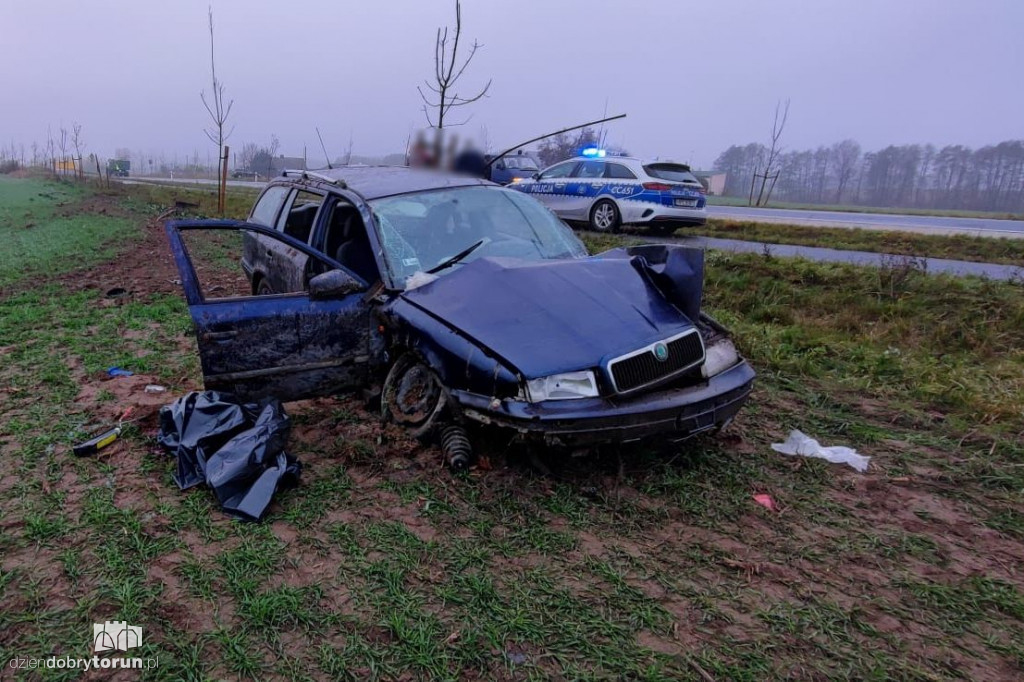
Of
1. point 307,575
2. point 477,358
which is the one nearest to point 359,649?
point 307,575

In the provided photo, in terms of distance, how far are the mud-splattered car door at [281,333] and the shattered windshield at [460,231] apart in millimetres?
374

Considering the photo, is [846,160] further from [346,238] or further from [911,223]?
[346,238]

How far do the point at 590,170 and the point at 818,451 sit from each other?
8.01 meters

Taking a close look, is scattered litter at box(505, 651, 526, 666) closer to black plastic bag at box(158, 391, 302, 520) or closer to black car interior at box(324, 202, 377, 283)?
black plastic bag at box(158, 391, 302, 520)

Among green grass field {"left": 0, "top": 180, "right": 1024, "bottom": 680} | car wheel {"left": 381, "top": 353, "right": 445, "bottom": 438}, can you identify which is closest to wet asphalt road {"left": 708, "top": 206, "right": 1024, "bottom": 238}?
green grass field {"left": 0, "top": 180, "right": 1024, "bottom": 680}

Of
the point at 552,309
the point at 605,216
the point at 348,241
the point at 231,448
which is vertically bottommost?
the point at 231,448

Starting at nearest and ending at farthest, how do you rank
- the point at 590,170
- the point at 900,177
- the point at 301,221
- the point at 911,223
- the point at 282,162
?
the point at 301,221
the point at 590,170
the point at 911,223
the point at 282,162
the point at 900,177

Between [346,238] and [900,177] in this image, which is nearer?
[346,238]

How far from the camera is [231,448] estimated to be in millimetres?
3080

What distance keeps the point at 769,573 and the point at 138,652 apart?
2466mm

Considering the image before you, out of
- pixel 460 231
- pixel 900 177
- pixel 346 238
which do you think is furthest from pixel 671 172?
pixel 900 177

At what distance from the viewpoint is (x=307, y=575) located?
8.26 ft

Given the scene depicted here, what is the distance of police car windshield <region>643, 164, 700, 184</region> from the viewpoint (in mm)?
10156

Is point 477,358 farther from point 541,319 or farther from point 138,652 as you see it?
point 138,652
